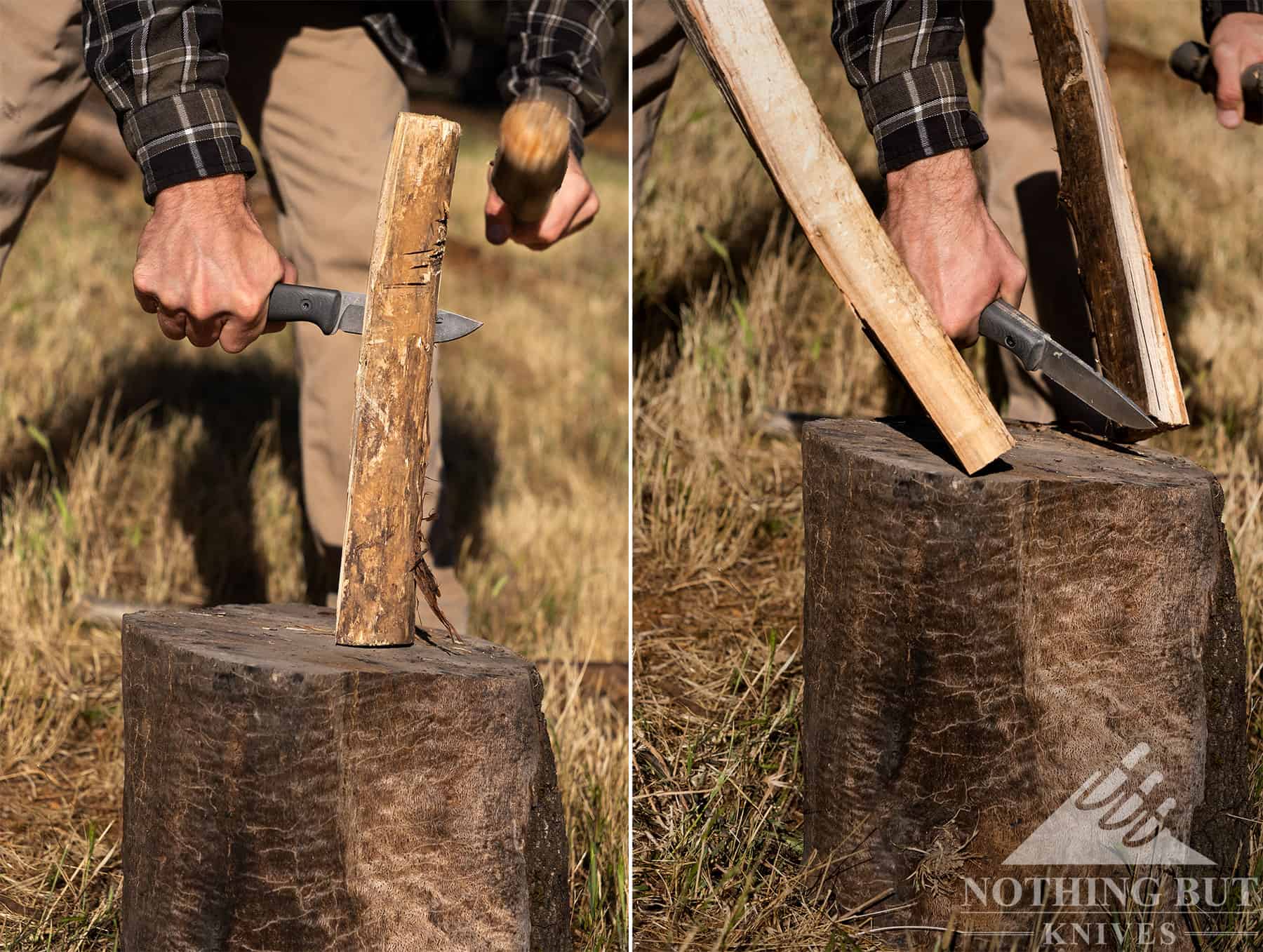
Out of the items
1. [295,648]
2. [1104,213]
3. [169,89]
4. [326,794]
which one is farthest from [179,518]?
[1104,213]

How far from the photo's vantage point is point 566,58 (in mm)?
2562

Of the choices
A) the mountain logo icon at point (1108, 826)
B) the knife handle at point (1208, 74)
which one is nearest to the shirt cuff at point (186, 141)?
the mountain logo icon at point (1108, 826)

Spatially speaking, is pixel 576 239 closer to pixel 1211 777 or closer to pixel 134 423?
pixel 134 423

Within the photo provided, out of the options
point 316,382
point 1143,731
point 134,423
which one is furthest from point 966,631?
point 134,423

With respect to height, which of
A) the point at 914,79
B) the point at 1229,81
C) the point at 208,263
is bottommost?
the point at 208,263

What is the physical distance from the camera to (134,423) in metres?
4.15

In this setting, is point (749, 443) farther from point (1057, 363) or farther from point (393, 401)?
point (393, 401)

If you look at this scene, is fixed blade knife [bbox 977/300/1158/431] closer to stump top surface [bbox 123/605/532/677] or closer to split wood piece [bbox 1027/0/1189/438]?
split wood piece [bbox 1027/0/1189/438]

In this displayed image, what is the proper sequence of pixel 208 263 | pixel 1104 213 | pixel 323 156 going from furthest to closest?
1. pixel 323 156
2. pixel 1104 213
3. pixel 208 263

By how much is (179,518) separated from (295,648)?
219 centimetres

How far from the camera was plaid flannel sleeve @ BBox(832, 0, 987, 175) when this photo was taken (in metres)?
2.03

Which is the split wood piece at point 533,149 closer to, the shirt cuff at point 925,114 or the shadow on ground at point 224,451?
the shirt cuff at point 925,114

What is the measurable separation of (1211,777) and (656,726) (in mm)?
1036

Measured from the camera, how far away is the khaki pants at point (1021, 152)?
3.07 metres
